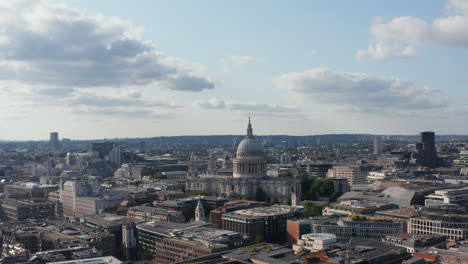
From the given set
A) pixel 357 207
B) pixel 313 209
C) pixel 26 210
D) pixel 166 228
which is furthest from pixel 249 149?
pixel 166 228

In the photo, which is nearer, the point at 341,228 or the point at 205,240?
the point at 205,240

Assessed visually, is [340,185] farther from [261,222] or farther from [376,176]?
[261,222]

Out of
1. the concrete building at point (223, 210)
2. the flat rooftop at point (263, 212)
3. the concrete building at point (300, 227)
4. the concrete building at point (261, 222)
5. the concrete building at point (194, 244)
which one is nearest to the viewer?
the concrete building at point (194, 244)

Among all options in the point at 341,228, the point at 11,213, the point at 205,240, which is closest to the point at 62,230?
the point at 205,240

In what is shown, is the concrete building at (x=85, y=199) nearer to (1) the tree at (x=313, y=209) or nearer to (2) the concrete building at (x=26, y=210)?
(2) the concrete building at (x=26, y=210)

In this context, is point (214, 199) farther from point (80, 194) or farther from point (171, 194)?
point (80, 194)

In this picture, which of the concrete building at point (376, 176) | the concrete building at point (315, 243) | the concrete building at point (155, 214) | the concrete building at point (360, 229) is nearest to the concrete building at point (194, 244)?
the concrete building at point (315, 243)
